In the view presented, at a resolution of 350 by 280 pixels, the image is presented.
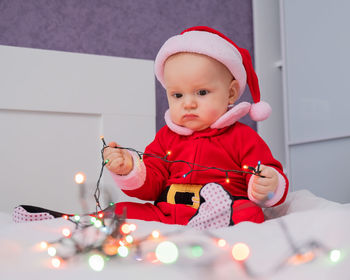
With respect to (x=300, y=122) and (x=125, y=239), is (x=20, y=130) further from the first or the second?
(x=300, y=122)

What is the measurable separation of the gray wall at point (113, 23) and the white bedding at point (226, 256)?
131cm

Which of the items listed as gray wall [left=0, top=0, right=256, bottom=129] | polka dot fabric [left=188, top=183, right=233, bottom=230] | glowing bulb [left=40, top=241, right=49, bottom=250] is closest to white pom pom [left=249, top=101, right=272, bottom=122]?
polka dot fabric [left=188, top=183, right=233, bottom=230]

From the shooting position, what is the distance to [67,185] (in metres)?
1.67

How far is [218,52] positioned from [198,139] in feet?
0.80

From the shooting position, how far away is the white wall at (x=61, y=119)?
1593mm

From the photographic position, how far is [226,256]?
53 cm

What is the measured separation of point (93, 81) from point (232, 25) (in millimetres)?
952

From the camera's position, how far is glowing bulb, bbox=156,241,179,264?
52 centimetres

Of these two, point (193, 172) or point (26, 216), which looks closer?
point (26, 216)

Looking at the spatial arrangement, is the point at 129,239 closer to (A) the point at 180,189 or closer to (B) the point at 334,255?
(B) the point at 334,255

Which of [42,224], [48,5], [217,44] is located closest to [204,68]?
[217,44]

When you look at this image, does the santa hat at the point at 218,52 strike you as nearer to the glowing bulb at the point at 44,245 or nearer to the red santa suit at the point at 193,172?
the red santa suit at the point at 193,172

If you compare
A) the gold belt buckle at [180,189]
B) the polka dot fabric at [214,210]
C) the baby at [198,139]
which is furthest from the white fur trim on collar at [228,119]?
the polka dot fabric at [214,210]

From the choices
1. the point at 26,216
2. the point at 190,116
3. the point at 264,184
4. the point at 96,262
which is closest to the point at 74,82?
the point at 190,116
